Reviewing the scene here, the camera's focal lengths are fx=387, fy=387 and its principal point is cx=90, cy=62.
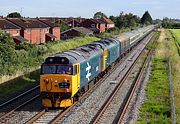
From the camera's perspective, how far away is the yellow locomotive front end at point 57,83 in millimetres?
19000

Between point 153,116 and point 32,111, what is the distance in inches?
233

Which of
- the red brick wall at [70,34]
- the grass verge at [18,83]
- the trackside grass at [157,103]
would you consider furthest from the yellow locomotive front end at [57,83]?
the red brick wall at [70,34]

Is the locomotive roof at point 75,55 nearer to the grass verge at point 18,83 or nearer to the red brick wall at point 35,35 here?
the grass verge at point 18,83

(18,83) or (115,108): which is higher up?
(18,83)

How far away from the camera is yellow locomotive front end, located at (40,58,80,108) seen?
19.0 meters

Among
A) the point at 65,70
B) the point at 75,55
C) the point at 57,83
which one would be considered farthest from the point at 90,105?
the point at 75,55

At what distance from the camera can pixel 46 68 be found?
758 inches

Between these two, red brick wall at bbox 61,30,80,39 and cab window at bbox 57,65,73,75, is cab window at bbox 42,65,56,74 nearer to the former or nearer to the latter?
cab window at bbox 57,65,73,75

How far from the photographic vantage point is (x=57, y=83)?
19047mm

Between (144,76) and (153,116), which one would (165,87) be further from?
(153,116)

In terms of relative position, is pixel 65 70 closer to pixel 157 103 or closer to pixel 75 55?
pixel 75 55

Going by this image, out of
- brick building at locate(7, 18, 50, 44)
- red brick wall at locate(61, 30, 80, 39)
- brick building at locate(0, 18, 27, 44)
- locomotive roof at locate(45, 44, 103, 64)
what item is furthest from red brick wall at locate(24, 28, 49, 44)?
locomotive roof at locate(45, 44, 103, 64)

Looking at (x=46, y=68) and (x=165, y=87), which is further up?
(x=46, y=68)

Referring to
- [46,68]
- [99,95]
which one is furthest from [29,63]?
[46,68]
